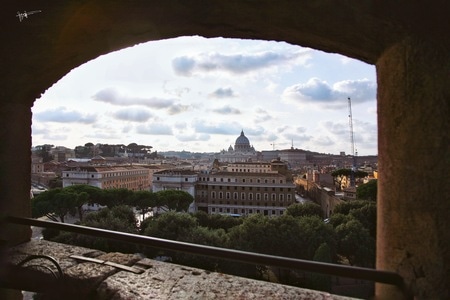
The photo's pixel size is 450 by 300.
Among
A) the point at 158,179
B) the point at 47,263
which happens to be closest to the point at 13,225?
the point at 47,263

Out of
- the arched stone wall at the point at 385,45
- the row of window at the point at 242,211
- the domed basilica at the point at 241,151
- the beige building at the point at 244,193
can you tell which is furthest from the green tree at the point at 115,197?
the domed basilica at the point at 241,151

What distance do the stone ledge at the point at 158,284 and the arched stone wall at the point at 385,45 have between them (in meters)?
0.53

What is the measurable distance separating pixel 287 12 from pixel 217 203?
111ft

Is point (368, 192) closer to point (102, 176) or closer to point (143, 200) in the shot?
point (143, 200)

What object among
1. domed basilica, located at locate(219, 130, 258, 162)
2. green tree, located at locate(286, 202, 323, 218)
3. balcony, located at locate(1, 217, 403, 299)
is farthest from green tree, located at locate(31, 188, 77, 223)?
domed basilica, located at locate(219, 130, 258, 162)

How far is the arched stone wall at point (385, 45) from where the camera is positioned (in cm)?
111

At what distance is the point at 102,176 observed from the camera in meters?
31.3

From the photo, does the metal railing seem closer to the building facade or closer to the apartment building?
the apartment building

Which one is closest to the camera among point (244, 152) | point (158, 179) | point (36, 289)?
point (36, 289)

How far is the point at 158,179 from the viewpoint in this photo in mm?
34281

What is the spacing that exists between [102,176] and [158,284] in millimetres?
31760

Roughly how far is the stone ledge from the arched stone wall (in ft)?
1.75

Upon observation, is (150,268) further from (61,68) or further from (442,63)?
(442,63)

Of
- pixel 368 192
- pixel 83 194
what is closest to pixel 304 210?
pixel 368 192
